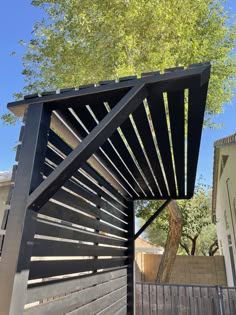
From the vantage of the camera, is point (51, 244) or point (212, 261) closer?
point (51, 244)

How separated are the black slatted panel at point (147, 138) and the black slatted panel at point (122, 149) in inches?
8.7

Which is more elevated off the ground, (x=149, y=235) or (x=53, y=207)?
(x=149, y=235)

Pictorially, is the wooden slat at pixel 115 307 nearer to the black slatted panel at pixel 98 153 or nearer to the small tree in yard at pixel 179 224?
the black slatted panel at pixel 98 153

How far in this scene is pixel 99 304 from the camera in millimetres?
2758

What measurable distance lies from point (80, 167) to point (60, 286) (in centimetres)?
93

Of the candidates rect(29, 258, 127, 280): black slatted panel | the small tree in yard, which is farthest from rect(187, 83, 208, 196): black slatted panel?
the small tree in yard

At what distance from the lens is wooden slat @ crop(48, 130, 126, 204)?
1966mm

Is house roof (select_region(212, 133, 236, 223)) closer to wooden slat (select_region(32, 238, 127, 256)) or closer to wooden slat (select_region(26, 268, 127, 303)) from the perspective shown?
wooden slat (select_region(32, 238, 127, 256))

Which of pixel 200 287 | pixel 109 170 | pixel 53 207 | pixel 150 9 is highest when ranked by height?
pixel 150 9

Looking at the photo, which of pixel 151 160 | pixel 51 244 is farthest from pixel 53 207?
pixel 151 160

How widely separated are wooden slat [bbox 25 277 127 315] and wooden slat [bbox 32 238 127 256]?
1.01 feet

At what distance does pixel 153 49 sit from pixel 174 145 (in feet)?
12.2

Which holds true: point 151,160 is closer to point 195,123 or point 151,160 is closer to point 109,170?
point 109,170

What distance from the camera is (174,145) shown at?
2.83 meters
